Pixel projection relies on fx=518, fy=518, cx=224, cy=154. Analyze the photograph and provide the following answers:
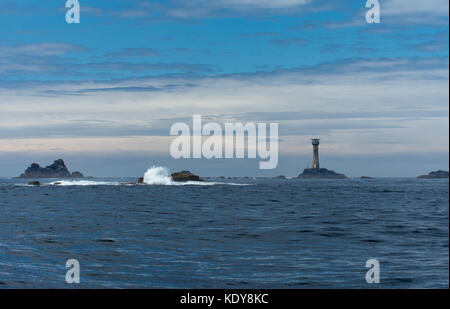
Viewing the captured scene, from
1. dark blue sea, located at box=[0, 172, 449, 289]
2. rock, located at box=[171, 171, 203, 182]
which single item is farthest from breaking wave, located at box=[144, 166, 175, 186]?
dark blue sea, located at box=[0, 172, 449, 289]

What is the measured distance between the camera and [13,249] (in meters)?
26.6

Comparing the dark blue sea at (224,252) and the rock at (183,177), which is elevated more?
the rock at (183,177)

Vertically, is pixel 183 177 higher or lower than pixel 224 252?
higher

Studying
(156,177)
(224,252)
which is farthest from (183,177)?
(224,252)

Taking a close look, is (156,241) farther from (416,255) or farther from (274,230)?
(416,255)

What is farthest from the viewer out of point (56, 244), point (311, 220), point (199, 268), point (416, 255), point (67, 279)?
point (311, 220)

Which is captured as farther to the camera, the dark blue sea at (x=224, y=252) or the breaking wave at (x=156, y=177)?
the breaking wave at (x=156, y=177)

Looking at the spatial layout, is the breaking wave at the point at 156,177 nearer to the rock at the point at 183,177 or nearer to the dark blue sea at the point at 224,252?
the rock at the point at 183,177

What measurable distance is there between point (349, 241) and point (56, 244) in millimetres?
16607

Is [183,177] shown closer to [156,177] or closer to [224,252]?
[156,177]

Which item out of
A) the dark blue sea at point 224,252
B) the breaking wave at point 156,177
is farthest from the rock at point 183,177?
the dark blue sea at point 224,252

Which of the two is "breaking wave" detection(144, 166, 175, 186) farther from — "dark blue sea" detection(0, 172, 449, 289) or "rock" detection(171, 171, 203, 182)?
"dark blue sea" detection(0, 172, 449, 289)
